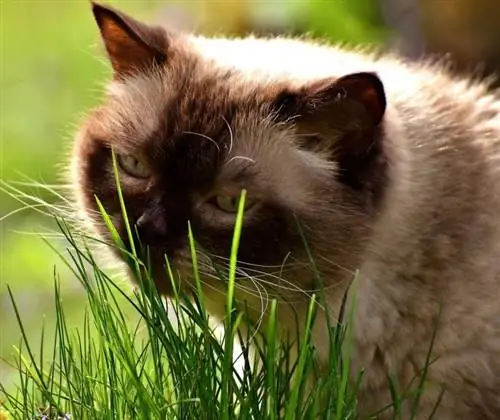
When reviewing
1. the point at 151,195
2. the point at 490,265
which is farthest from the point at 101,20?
the point at 490,265

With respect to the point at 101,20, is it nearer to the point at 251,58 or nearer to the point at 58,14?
the point at 251,58

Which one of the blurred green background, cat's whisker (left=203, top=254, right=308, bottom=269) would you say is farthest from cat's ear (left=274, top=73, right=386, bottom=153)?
the blurred green background

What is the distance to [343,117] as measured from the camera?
2.88 ft

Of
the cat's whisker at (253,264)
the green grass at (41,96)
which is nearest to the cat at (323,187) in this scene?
the cat's whisker at (253,264)

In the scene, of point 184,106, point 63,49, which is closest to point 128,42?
point 184,106

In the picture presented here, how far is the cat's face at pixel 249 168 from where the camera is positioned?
881mm

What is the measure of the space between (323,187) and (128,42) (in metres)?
0.28

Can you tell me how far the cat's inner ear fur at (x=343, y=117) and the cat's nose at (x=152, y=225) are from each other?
0.17 metres

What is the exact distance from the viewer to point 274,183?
914 millimetres

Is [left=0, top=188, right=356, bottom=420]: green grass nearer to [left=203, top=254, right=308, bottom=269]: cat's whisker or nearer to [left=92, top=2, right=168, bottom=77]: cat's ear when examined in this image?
[left=203, top=254, right=308, bottom=269]: cat's whisker

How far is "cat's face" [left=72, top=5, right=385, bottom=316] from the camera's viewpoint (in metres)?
0.88

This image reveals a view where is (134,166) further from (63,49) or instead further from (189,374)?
(63,49)

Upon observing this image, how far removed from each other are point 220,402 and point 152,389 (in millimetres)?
83

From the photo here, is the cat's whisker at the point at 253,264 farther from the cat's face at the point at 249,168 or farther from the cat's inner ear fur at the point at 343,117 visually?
the cat's inner ear fur at the point at 343,117
